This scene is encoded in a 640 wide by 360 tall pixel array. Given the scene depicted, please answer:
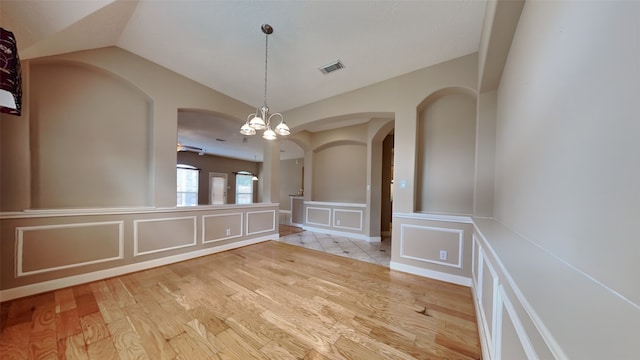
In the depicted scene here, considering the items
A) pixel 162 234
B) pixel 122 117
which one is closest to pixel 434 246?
pixel 162 234

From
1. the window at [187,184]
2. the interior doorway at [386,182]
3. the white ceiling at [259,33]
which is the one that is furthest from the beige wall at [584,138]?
the window at [187,184]

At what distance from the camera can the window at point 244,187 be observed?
10.4 m

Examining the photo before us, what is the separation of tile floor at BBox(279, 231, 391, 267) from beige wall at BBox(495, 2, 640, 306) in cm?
255

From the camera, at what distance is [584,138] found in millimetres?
787

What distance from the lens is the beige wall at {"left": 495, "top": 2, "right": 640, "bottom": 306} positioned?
591 mm

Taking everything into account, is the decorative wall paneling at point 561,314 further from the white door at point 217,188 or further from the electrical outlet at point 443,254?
the white door at point 217,188

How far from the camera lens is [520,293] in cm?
62

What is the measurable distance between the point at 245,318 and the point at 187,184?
8357 millimetres

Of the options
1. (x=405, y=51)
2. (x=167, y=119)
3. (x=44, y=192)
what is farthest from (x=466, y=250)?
(x=44, y=192)

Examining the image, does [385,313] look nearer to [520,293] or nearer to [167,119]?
[520,293]

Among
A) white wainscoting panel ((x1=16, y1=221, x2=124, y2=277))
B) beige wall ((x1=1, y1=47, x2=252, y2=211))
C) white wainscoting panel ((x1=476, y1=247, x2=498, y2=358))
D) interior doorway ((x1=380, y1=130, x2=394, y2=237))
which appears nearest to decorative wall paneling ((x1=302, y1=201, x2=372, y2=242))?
interior doorway ((x1=380, y1=130, x2=394, y2=237))

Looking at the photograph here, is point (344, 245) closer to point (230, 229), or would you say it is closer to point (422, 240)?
point (422, 240)

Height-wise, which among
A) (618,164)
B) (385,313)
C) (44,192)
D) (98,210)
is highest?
(618,164)

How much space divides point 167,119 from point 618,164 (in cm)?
423
